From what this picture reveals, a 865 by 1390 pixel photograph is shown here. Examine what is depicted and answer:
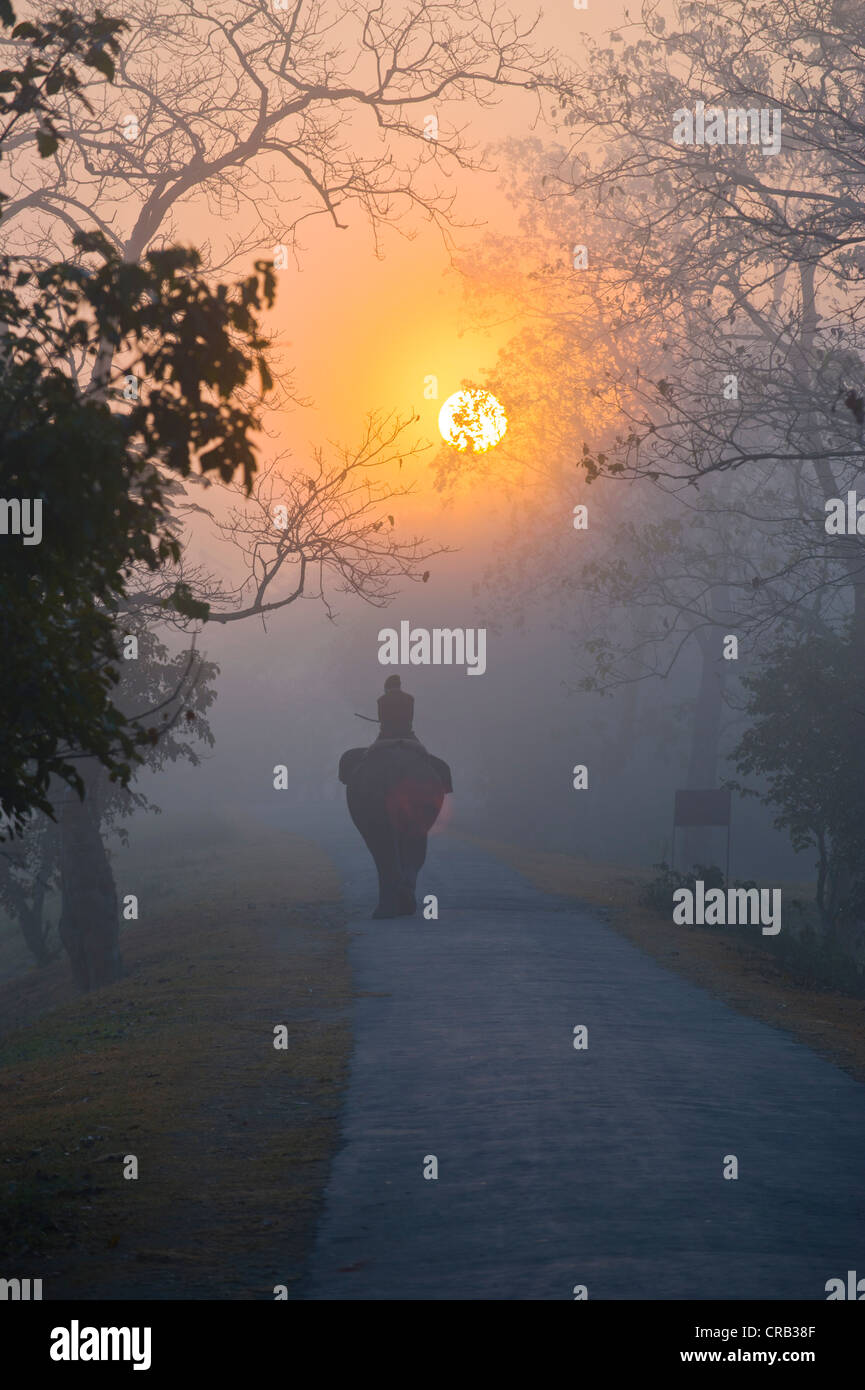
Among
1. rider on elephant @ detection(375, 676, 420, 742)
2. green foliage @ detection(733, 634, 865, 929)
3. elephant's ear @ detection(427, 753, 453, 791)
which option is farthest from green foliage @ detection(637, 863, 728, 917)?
rider on elephant @ detection(375, 676, 420, 742)

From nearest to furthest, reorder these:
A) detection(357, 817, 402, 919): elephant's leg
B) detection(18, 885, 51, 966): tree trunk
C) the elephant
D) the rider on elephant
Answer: detection(357, 817, 402, 919): elephant's leg
the elephant
the rider on elephant
detection(18, 885, 51, 966): tree trunk

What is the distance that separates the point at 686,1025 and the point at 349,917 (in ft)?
29.9

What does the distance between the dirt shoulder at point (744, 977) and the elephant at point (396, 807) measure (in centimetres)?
287

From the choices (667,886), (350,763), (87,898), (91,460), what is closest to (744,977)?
(350,763)

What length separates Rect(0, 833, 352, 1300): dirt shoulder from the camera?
21.8 feet

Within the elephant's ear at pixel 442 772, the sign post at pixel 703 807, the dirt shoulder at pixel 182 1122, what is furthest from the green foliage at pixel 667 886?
the dirt shoulder at pixel 182 1122

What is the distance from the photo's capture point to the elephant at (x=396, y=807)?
1973 cm

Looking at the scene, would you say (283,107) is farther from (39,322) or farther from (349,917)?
(39,322)

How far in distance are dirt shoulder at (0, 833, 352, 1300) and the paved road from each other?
29cm

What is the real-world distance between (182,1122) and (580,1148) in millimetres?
2644

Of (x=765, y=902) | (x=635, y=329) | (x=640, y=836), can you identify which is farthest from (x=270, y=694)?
(x=765, y=902)

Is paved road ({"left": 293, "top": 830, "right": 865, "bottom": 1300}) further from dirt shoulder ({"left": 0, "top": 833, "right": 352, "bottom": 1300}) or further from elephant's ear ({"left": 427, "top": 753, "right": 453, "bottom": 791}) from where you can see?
elephant's ear ({"left": 427, "top": 753, "right": 453, "bottom": 791})

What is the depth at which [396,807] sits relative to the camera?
1977cm

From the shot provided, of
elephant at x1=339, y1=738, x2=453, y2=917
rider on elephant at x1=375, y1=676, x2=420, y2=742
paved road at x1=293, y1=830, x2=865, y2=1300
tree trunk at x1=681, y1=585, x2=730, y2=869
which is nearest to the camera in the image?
paved road at x1=293, y1=830, x2=865, y2=1300
